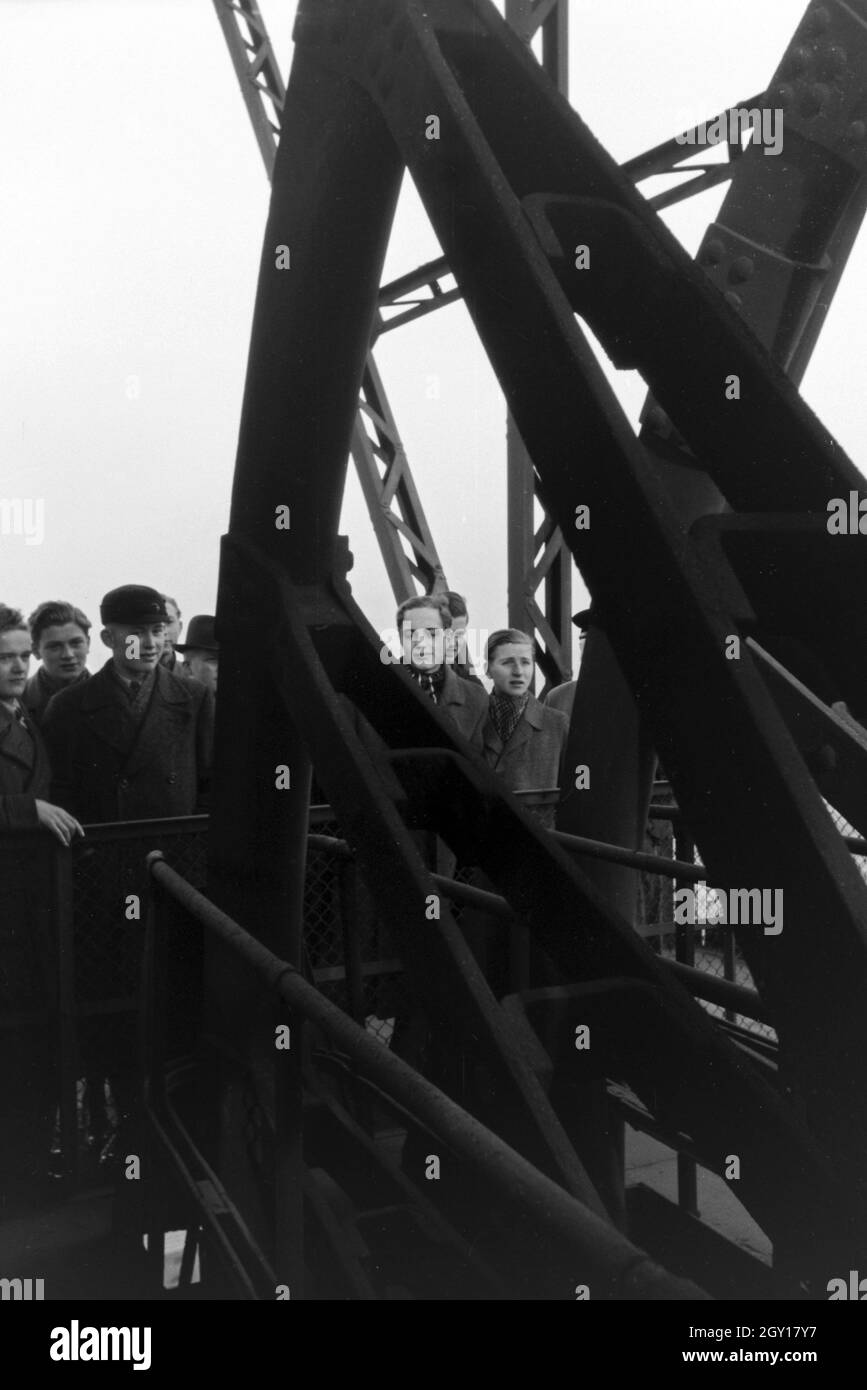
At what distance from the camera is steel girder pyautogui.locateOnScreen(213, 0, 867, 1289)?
122cm

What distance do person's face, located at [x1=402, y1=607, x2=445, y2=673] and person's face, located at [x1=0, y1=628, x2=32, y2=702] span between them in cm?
144

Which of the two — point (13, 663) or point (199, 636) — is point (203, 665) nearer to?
point (199, 636)

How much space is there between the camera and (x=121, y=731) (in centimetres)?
438

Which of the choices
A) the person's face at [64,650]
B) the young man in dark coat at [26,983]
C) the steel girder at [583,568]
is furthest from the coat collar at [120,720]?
the steel girder at [583,568]

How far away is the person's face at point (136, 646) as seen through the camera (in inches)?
172

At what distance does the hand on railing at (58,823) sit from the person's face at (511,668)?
1.83m

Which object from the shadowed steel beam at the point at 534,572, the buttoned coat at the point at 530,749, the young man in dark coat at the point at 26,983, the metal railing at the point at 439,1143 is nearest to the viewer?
the metal railing at the point at 439,1143

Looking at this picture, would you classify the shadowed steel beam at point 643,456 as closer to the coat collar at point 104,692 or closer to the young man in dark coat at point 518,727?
the coat collar at point 104,692

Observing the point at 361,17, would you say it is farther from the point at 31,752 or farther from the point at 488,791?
the point at 31,752

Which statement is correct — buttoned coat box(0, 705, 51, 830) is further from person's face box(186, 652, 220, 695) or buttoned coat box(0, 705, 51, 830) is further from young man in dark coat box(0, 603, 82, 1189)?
person's face box(186, 652, 220, 695)

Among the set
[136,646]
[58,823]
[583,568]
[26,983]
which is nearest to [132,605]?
[136,646]

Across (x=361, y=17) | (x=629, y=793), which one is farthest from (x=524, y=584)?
(x=361, y=17)

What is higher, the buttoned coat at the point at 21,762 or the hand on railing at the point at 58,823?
the buttoned coat at the point at 21,762

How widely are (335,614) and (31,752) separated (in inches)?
90.1
